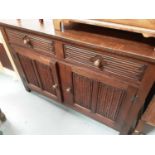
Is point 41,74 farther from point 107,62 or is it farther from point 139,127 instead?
point 139,127

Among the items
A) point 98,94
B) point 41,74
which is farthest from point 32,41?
point 98,94

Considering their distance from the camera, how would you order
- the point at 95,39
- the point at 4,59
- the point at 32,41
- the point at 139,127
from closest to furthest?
1. the point at 95,39
2. the point at 32,41
3. the point at 139,127
4. the point at 4,59

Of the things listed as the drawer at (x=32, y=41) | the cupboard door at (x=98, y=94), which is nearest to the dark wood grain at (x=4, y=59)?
the drawer at (x=32, y=41)

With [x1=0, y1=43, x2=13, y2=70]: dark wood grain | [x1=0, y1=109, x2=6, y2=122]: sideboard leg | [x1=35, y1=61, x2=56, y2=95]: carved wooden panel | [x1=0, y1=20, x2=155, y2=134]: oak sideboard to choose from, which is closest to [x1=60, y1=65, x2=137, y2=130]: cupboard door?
[x1=0, y1=20, x2=155, y2=134]: oak sideboard

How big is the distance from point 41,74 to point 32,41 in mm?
299

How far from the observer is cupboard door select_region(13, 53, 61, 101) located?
1010 mm

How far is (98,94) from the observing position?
3.06 feet

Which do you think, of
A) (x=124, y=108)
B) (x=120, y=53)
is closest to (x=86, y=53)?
(x=120, y=53)

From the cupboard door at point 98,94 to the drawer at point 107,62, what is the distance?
6 cm

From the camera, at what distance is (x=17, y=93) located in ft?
5.01

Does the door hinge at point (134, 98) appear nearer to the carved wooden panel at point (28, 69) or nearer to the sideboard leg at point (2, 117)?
the carved wooden panel at point (28, 69)

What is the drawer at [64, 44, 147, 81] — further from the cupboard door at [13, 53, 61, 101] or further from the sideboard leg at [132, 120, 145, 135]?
the sideboard leg at [132, 120, 145, 135]
